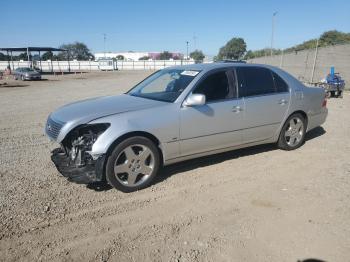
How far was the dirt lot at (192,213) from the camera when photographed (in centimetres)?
330

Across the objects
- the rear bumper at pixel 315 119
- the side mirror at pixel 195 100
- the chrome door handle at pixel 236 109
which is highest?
the side mirror at pixel 195 100

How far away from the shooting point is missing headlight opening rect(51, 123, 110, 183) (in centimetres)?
433

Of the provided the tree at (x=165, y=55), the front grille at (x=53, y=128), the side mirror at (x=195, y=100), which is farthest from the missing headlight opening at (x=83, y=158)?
the tree at (x=165, y=55)

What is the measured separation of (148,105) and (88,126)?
3.00 ft

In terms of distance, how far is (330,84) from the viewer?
578 inches

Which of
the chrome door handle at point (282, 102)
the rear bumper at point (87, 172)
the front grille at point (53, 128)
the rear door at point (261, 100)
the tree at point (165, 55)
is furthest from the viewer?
the tree at point (165, 55)

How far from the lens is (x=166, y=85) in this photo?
18.8 feet

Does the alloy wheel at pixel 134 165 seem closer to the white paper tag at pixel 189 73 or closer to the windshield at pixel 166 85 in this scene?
the windshield at pixel 166 85

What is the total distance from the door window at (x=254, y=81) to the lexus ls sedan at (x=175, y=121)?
0.05 ft

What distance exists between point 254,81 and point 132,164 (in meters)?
2.61

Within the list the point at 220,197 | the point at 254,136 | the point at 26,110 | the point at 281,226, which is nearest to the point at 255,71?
the point at 254,136

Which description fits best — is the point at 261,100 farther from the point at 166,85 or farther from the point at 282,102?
the point at 166,85

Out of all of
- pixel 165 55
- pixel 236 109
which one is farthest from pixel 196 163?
pixel 165 55

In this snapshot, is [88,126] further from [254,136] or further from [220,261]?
[254,136]
